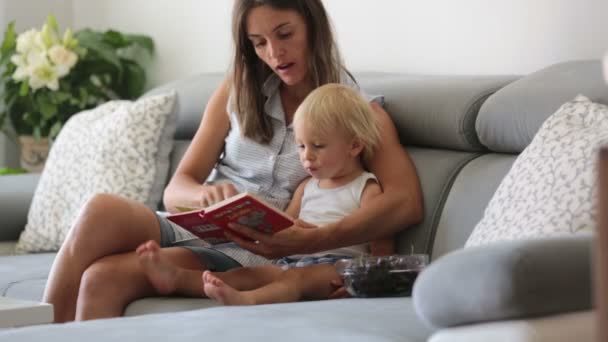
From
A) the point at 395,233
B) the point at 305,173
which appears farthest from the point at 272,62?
the point at 395,233

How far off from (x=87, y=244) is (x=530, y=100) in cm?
93

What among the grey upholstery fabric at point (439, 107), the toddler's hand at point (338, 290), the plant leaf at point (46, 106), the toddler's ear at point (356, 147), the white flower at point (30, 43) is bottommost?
the plant leaf at point (46, 106)

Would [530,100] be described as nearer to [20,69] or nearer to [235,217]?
[235,217]

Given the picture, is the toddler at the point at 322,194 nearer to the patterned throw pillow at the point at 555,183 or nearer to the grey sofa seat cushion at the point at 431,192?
the grey sofa seat cushion at the point at 431,192

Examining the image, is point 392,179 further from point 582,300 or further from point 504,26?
point 582,300

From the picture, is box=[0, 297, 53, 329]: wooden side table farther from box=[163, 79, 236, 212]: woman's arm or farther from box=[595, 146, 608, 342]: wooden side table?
box=[595, 146, 608, 342]: wooden side table

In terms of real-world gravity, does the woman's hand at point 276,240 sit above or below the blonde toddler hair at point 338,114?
below

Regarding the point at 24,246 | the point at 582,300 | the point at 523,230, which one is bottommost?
the point at 24,246

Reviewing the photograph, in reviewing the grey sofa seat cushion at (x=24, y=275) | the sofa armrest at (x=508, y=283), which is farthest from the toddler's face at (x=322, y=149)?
the sofa armrest at (x=508, y=283)

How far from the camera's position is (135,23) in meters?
4.23

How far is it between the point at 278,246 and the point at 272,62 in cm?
48

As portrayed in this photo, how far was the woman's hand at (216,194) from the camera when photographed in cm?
239

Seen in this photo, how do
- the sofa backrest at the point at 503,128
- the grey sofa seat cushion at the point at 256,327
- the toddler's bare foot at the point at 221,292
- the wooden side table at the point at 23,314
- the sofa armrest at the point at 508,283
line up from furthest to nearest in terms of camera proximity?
the sofa backrest at the point at 503,128 → the toddler's bare foot at the point at 221,292 → the wooden side table at the point at 23,314 → the grey sofa seat cushion at the point at 256,327 → the sofa armrest at the point at 508,283

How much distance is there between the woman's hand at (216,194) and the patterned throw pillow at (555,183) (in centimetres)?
62
